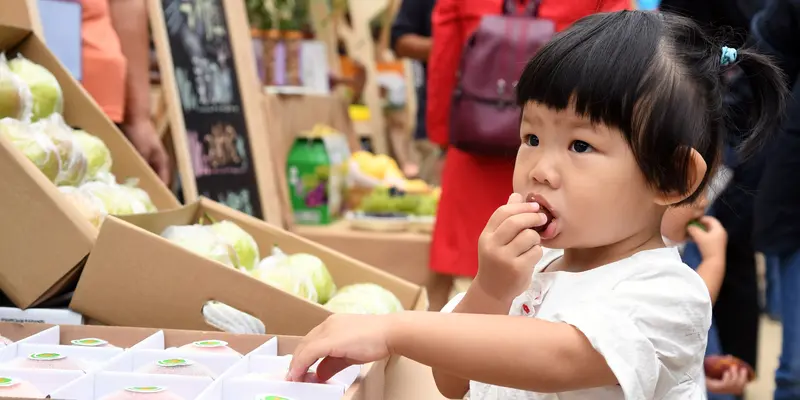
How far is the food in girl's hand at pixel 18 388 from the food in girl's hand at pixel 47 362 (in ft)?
0.32

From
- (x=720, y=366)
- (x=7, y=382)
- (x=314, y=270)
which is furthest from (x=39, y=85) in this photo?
(x=720, y=366)

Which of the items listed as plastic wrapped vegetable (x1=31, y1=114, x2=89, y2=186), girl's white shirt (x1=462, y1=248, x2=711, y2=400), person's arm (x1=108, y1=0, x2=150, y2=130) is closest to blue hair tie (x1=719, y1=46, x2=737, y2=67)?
girl's white shirt (x1=462, y1=248, x2=711, y2=400)

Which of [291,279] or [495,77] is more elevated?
[495,77]

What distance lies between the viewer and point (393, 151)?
20.7 ft

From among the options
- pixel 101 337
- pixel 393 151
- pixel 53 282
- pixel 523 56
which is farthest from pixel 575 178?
pixel 393 151

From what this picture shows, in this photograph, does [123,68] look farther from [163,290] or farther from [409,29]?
[409,29]

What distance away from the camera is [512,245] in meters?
1.10

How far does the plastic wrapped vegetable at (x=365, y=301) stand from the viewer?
188 cm

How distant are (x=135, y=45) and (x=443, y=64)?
101 centimetres

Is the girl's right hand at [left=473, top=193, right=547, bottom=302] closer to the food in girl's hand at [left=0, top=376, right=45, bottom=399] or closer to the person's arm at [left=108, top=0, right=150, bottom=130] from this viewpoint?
the food in girl's hand at [left=0, top=376, right=45, bottom=399]

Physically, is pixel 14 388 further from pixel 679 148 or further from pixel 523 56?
pixel 523 56

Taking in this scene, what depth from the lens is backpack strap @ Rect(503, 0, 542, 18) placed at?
2760mm

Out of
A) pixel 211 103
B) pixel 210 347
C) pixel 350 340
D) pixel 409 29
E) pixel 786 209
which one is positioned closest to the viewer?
pixel 350 340

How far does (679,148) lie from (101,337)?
3.27ft
